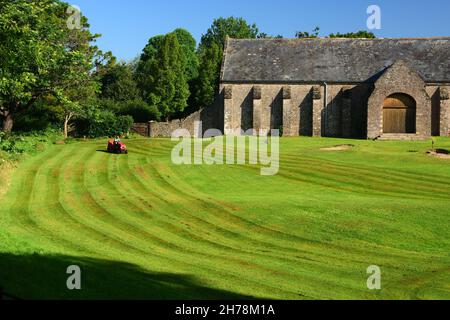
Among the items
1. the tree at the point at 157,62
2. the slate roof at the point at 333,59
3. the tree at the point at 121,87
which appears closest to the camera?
the slate roof at the point at 333,59

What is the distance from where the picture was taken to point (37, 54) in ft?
106

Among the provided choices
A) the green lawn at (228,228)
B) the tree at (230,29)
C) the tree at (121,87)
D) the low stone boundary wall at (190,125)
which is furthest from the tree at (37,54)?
the tree at (230,29)

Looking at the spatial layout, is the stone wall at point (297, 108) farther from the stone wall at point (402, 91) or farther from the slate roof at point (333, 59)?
the stone wall at point (402, 91)

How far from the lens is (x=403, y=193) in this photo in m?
28.1

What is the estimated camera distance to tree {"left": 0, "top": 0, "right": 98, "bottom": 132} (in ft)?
97.0

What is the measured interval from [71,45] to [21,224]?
36.2m

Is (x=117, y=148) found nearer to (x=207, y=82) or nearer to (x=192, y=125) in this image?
(x=192, y=125)

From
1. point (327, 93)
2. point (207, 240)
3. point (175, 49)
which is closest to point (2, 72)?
point (207, 240)

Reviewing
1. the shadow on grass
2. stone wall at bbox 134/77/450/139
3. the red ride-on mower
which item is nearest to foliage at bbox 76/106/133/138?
stone wall at bbox 134/77/450/139

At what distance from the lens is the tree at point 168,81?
2975 inches

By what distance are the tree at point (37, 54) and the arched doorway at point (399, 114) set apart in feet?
87.6

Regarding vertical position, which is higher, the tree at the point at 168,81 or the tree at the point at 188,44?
the tree at the point at 188,44

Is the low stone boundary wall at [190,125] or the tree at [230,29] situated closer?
the low stone boundary wall at [190,125]

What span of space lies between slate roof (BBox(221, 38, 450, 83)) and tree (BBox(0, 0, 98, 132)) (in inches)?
589
